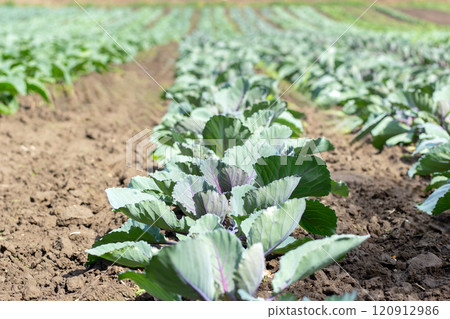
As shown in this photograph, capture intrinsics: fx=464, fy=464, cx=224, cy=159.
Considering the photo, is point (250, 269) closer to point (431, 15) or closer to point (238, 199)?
point (238, 199)

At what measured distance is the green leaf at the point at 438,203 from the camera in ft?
8.20

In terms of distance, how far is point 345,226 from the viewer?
9.12 ft

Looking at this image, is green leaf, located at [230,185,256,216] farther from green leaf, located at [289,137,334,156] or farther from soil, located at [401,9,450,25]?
soil, located at [401,9,450,25]

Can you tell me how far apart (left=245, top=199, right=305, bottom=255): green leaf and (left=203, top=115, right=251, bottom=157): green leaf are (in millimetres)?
946

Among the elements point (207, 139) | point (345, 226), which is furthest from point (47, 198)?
point (345, 226)

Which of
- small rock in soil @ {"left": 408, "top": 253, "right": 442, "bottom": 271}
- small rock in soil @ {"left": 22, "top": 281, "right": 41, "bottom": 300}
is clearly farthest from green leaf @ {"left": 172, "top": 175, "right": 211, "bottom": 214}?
small rock in soil @ {"left": 408, "top": 253, "right": 442, "bottom": 271}

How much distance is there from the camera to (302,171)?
82.1 inches

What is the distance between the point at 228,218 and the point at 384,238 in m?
1.02

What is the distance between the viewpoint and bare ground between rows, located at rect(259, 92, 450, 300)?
82.0 inches

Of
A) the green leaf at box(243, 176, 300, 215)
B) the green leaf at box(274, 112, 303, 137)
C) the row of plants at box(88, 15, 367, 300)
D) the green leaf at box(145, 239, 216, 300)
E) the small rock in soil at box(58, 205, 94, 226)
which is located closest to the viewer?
the green leaf at box(145, 239, 216, 300)

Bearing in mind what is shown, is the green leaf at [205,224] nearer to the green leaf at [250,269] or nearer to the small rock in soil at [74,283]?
the green leaf at [250,269]

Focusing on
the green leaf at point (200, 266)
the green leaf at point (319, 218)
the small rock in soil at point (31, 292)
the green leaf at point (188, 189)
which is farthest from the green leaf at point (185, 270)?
the small rock in soil at point (31, 292)

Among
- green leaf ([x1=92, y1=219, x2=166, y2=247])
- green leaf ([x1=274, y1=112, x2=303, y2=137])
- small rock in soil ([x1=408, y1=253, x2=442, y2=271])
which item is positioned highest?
green leaf ([x1=92, y1=219, x2=166, y2=247])
